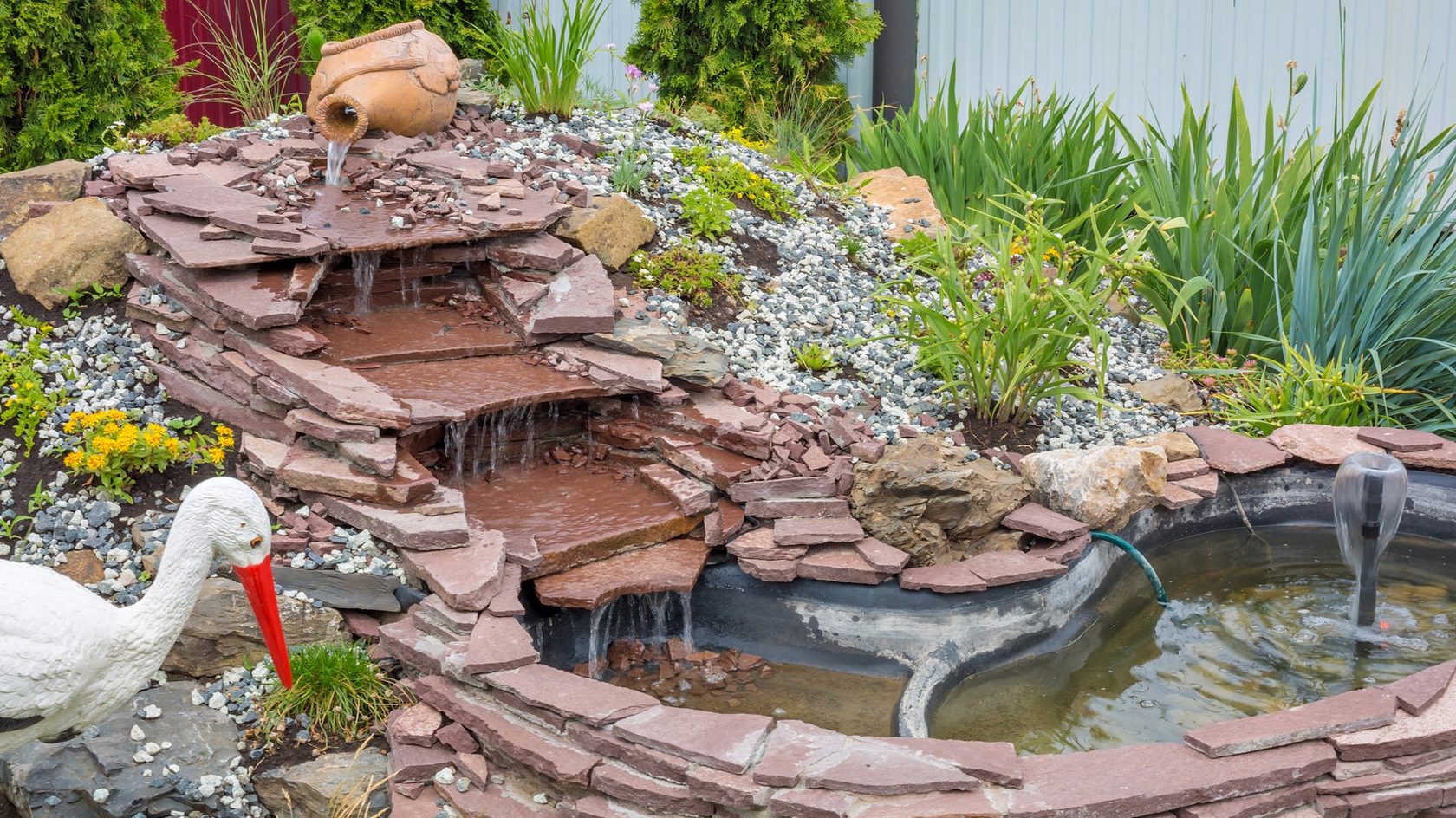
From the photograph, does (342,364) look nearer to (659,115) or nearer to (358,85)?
(358,85)

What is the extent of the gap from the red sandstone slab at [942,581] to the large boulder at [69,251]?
9.67 feet

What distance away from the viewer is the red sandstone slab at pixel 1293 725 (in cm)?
279

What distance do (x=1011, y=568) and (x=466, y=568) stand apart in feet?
5.18

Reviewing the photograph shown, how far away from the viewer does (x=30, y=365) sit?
4.11 m

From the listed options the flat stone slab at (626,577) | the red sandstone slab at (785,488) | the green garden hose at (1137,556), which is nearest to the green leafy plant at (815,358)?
A: the red sandstone slab at (785,488)

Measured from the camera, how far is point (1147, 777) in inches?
106

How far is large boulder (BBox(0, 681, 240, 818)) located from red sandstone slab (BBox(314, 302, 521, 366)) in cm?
141

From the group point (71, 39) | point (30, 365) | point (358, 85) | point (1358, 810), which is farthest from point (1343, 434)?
point (71, 39)

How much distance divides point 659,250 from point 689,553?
171 cm

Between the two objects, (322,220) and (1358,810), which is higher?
(322,220)

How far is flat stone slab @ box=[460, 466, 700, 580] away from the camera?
12.1 ft

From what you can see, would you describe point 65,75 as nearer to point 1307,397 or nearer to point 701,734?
point 701,734

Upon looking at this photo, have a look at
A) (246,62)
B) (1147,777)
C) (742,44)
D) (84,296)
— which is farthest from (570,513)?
(742,44)

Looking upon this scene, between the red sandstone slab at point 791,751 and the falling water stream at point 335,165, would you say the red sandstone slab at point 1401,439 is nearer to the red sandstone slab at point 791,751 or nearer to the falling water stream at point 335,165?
the red sandstone slab at point 791,751
